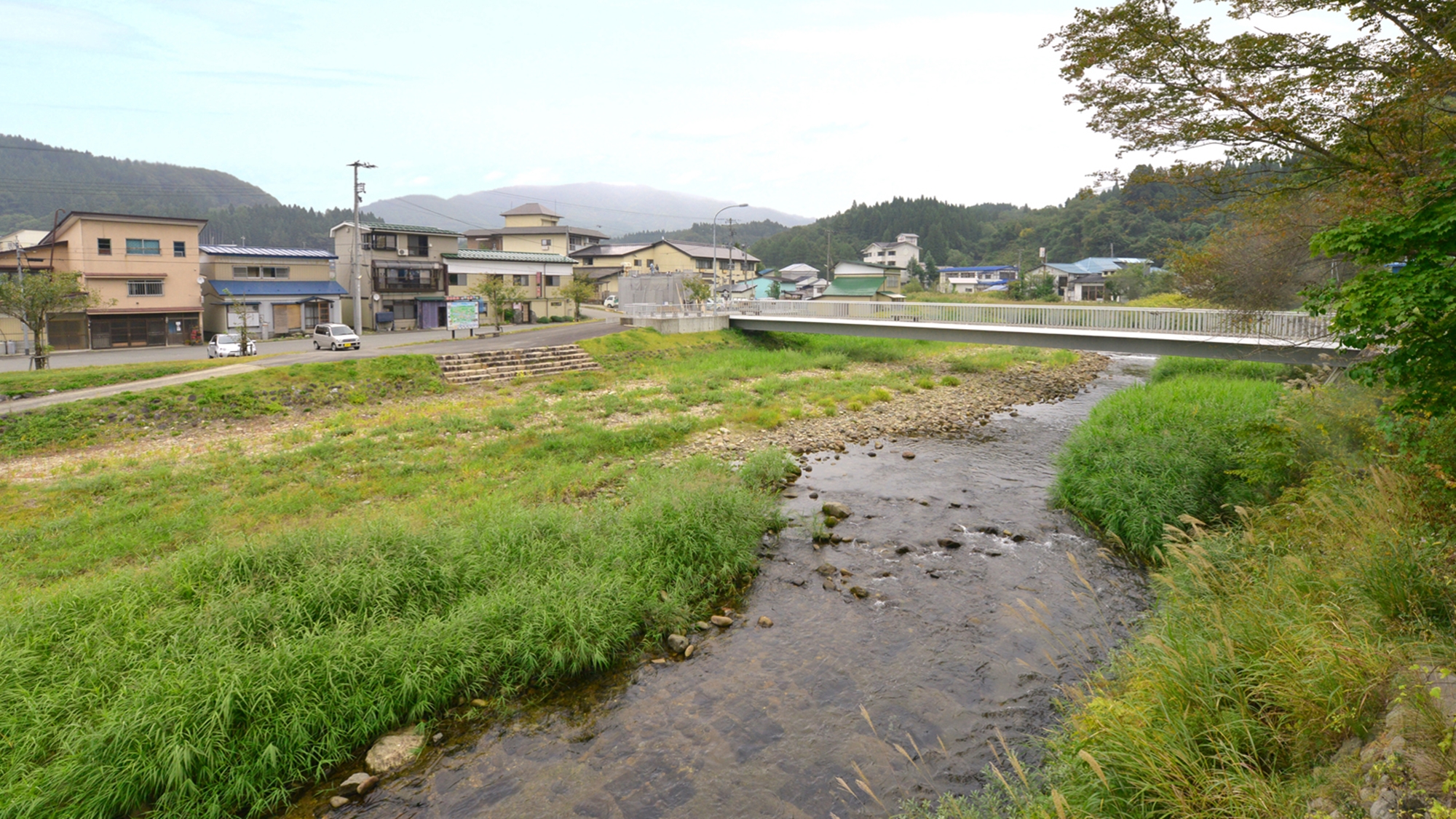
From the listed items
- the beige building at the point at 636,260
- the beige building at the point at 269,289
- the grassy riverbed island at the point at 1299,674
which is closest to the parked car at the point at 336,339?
the beige building at the point at 269,289

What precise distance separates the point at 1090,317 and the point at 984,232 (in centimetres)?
10393

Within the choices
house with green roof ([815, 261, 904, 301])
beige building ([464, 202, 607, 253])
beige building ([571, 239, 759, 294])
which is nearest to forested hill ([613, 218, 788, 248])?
beige building ([464, 202, 607, 253])

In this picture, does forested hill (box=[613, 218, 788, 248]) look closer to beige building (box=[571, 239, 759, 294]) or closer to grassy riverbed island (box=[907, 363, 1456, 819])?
beige building (box=[571, 239, 759, 294])

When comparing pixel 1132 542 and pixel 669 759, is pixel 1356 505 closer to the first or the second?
pixel 1132 542

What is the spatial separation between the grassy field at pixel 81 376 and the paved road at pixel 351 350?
106 inches

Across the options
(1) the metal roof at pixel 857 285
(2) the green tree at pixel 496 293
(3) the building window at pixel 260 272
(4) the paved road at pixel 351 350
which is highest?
(1) the metal roof at pixel 857 285

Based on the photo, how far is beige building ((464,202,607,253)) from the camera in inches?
2667

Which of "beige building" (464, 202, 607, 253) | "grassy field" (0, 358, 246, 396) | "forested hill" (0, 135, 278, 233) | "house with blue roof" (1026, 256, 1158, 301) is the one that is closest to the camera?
"grassy field" (0, 358, 246, 396)

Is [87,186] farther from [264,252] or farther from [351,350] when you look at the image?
[351,350]

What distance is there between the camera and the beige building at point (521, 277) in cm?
5281

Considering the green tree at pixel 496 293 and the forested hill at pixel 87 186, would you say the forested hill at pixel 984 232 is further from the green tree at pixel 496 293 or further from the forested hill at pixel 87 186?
the forested hill at pixel 87 186

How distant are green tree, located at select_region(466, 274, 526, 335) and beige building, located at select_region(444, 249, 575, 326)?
0.51 m

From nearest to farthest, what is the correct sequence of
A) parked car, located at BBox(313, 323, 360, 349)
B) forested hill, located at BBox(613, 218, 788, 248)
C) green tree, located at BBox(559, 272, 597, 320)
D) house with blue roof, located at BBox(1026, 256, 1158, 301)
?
parked car, located at BBox(313, 323, 360, 349) → green tree, located at BBox(559, 272, 597, 320) → house with blue roof, located at BBox(1026, 256, 1158, 301) → forested hill, located at BBox(613, 218, 788, 248)

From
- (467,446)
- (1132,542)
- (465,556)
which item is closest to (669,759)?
(465,556)
